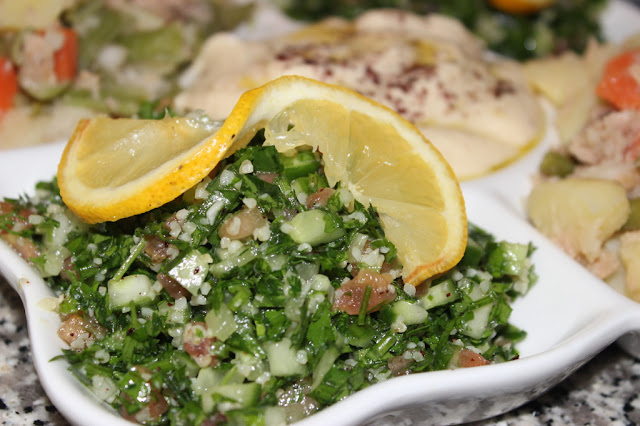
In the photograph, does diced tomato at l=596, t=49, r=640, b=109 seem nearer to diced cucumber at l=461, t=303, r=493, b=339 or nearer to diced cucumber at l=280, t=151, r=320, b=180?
diced cucumber at l=461, t=303, r=493, b=339

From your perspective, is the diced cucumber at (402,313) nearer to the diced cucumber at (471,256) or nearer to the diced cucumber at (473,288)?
the diced cucumber at (473,288)

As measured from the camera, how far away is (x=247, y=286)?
72.8 inches

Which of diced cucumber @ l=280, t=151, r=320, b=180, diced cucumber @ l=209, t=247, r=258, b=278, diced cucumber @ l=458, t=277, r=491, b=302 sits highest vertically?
diced cucumber @ l=280, t=151, r=320, b=180

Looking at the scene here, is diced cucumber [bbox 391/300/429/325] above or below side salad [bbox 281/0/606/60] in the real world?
above

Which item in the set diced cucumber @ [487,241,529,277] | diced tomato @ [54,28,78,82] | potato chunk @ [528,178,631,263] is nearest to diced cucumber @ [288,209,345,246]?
diced cucumber @ [487,241,529,277]

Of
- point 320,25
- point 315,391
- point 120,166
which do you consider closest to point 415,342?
point 315,391

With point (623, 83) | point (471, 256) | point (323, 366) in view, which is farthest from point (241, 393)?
point (623, 83)

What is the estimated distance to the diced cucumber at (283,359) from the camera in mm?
1785

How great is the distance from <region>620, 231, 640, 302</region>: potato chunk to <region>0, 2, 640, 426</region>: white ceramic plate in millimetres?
187

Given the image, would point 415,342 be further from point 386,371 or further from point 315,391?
point 315,391

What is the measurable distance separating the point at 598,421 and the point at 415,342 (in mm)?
847

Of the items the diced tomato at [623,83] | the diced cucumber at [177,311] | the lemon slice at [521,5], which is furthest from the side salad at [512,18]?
the diced cucumber at [177,311]

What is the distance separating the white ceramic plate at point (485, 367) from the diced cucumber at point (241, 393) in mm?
168

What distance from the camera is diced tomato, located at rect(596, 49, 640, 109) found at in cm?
288
